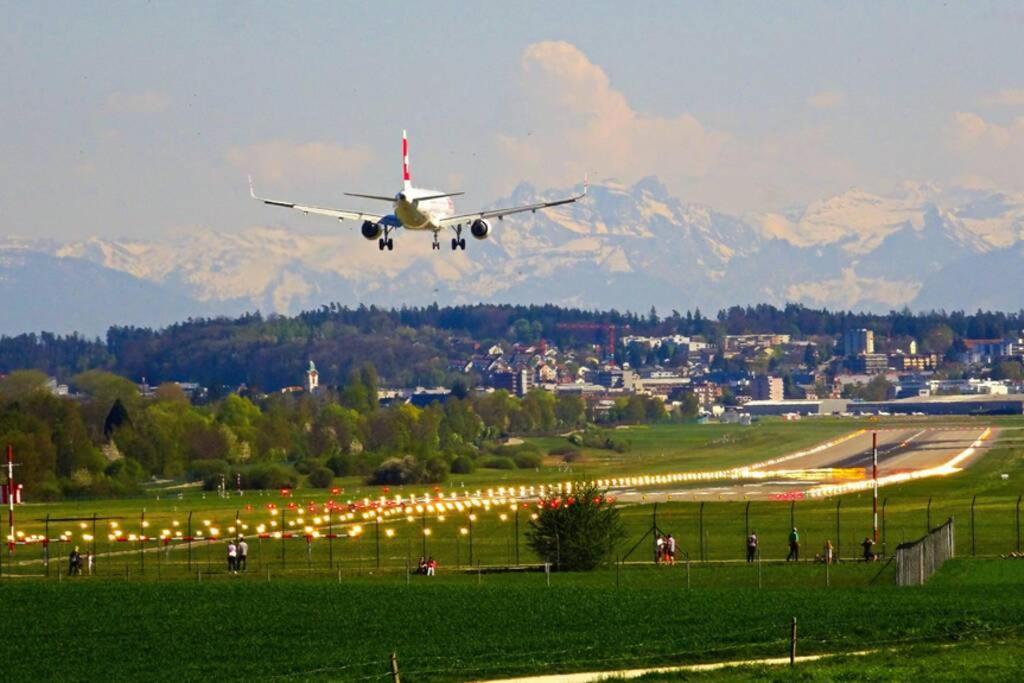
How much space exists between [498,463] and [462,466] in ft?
30.4

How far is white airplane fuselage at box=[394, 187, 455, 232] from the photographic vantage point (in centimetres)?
9319

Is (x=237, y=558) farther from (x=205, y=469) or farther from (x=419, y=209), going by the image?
(x=205, y=469)

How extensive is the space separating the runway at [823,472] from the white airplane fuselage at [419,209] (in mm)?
32280

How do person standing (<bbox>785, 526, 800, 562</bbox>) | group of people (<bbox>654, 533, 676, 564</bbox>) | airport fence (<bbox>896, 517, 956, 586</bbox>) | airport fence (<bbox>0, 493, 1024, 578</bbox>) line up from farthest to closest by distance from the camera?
airport fence (<bbox>0, 493, 1024, 578</bbox>) → group of people (<bbox>654, 533, 676, 564</bbox>) → person standing (<bbox>785, 526, 800, 562</bbox>) → airport fence (<bbox>896, 517, 956, 586</bbox>)

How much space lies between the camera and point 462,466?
166500mm

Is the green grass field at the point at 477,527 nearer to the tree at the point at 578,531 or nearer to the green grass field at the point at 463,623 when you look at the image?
the tree at the point at 578,531

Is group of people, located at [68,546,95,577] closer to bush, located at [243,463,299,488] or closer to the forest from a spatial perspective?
the forest

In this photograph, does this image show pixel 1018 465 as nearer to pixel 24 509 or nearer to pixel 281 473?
pixel 281 473

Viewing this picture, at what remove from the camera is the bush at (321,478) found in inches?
5925

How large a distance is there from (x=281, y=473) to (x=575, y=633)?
3733 inches

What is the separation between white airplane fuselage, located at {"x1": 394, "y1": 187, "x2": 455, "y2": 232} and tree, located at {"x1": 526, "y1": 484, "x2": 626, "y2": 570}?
15.9 meters

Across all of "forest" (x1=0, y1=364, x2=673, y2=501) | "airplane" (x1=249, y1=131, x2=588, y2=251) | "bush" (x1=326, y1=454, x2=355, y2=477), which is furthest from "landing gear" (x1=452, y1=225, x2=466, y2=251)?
"bush" (x1=326, y1=454, x2=355, y2=477)

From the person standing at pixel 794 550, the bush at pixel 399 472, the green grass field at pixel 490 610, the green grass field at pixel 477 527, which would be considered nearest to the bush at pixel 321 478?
the bush at pixel 399 472

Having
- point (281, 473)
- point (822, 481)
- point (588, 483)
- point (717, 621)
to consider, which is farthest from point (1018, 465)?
Result: point (717, 621)
